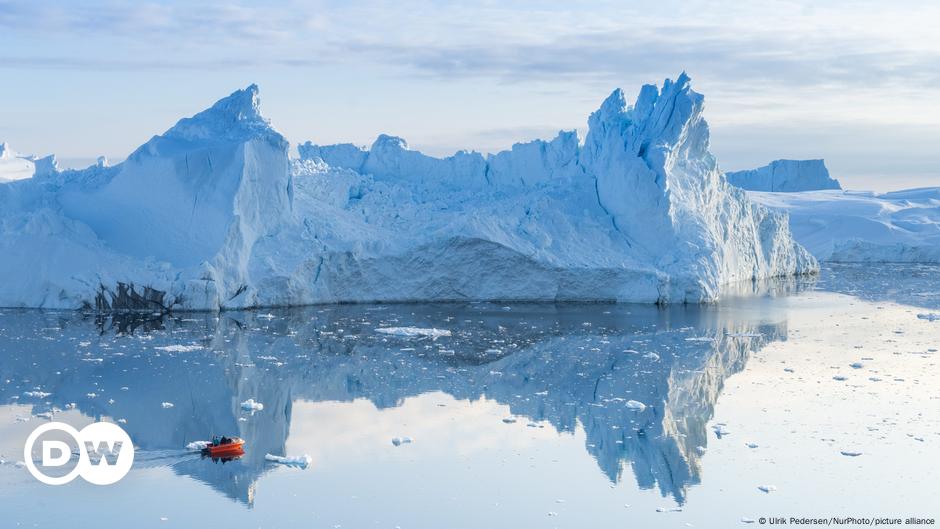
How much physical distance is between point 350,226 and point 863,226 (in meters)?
19.1

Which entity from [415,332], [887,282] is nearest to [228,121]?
→ [415,332]

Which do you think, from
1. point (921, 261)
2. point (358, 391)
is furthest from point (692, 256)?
point (921, 261)

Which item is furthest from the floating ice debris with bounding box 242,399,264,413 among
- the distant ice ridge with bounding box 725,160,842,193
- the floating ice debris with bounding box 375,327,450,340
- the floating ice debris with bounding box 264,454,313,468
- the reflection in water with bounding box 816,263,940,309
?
the distant ice ridge with bounding box 725,160,842,193

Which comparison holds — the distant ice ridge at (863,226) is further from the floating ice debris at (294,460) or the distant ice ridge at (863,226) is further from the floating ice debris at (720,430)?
the floating ice debris at (294,460)

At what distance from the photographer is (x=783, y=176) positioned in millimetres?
41094

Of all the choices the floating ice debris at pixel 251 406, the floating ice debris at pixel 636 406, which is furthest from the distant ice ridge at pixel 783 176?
the floating ice debris at pixel 251 406

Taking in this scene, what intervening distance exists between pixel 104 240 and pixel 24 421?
6867mm

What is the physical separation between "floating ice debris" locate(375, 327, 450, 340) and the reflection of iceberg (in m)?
0.17

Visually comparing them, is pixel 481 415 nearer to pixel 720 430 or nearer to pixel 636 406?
pixel 636 406

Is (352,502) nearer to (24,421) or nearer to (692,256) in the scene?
(24,421)

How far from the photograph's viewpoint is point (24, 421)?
8430 millimetres

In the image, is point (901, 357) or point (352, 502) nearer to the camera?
point (352, 502)

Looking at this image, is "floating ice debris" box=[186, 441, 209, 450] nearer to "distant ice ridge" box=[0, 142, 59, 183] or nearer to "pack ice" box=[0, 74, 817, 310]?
"pack ice" box=[0, 74, 817, 310]

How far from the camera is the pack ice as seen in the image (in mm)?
14664
